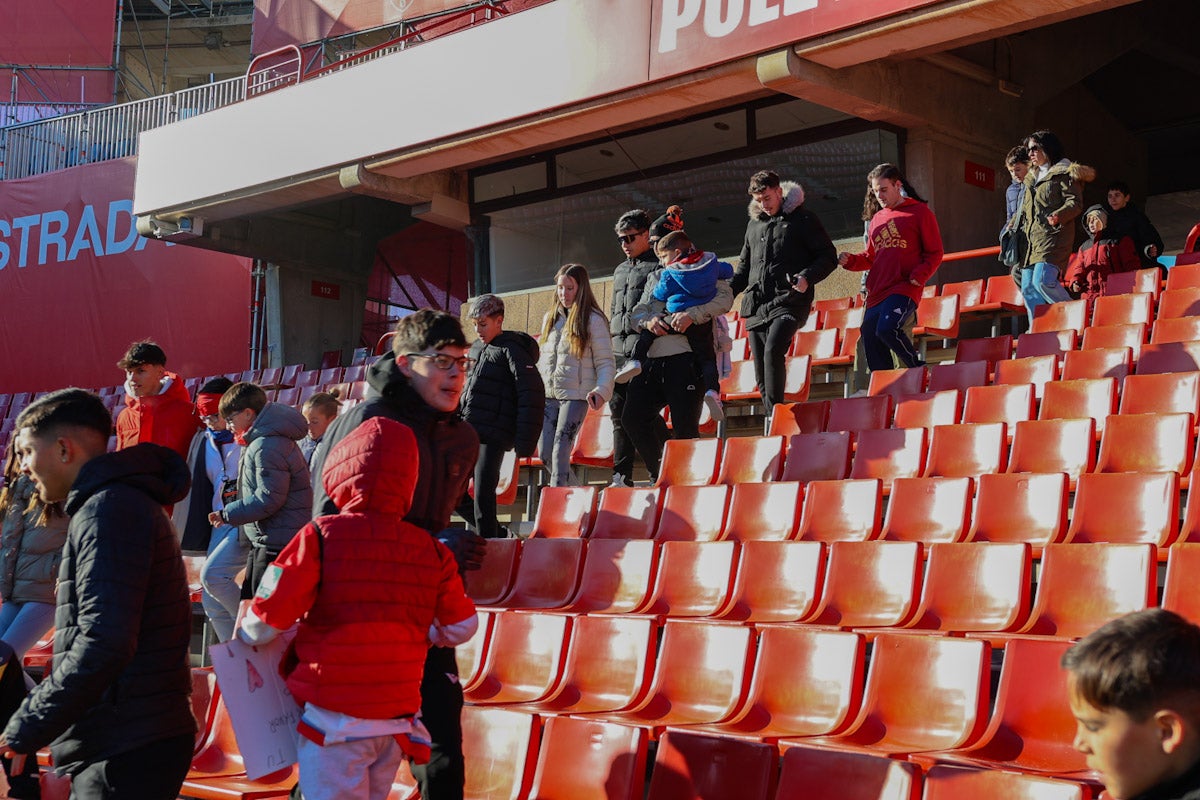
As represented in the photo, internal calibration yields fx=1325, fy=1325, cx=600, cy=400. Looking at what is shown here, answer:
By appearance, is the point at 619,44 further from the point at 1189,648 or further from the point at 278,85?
the point at 1189,648

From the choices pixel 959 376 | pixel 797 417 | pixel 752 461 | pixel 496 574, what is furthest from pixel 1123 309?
pixel 496 574

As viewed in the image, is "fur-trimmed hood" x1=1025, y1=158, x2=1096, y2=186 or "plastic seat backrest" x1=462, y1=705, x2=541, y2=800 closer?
"plastic seat backrest" x1=462, y1=705, x2=541, y2=800

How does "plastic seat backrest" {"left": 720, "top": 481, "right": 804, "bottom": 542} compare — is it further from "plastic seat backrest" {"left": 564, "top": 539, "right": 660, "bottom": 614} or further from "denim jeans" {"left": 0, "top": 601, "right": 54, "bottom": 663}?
"denim jeans" {"left": 0, "top": 601, "right": 54, "bottom": 663}

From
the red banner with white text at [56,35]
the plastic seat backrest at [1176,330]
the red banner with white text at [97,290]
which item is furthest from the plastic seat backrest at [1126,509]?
the red banner with white text at [56,35]

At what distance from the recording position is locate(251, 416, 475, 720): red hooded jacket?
257 cm

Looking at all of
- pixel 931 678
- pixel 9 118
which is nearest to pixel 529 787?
pixel 931 678

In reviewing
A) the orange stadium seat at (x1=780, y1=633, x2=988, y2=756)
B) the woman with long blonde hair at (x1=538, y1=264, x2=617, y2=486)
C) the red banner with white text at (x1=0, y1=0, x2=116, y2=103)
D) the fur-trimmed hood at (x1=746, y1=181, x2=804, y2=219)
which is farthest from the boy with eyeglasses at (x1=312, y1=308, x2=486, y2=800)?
the red banner with white text at (x1=0, y1=0, x2=116, y2=103)

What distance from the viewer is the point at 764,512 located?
17.7ft

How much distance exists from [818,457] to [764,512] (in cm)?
65

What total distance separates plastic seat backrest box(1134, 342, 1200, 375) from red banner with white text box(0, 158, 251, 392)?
11.5 m

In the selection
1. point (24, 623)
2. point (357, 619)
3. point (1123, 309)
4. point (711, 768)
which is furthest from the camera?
point (1123, 309)

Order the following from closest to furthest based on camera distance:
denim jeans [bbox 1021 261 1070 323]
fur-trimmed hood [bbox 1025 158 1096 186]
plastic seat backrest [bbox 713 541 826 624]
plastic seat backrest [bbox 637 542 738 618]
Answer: plastic seat backrest [bbox 713 541 826 624], plastic seat backrest [bbox 637 542 738 618], fur-trimmed hood [bbox 1025 158 1096 186], denim jeans [bbox 1021 261 1070 323]

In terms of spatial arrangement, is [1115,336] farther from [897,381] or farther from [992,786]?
[992,786]

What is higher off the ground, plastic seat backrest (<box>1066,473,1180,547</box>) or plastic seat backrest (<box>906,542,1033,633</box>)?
plastic seat backrest (<box>1066,473,1180,547</box>)
